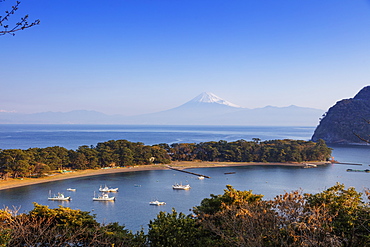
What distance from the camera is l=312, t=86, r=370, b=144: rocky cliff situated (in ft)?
264

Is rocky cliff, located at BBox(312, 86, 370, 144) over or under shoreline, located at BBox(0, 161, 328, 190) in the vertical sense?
over

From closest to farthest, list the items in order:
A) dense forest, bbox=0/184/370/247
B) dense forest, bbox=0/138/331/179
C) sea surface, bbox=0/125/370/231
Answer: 1. dense forest, bbox=0/184/370/247
2. sea surface, bbox=0/125/370/231
3. dense forest, bbox=0/138/331/179

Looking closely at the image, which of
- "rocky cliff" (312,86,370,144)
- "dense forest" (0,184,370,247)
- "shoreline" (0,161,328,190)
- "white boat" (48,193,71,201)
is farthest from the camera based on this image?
"rocky cliff" (312,86,370,144)

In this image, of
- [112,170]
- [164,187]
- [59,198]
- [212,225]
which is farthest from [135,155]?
[212,225]

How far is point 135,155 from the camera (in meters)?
40.6

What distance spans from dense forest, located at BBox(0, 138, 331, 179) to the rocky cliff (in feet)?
127

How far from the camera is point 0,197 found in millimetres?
23156

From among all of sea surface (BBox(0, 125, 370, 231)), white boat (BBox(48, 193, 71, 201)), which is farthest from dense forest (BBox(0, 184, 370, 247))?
white boat (BBox(48, 193, 71, 201))

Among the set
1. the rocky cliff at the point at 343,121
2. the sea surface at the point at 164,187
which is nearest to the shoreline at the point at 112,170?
the sea surface at the point at 164,187

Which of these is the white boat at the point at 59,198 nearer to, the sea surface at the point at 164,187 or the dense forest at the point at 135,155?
the sea surface at the point at 164,187

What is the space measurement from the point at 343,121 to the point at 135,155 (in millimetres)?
68023

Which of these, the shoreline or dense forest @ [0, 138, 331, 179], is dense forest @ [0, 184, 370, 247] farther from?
dense forest @ [0, 138, 331, 179]

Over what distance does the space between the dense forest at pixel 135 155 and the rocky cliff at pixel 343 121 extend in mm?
38558

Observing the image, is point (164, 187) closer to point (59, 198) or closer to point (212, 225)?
point (59, 198)
